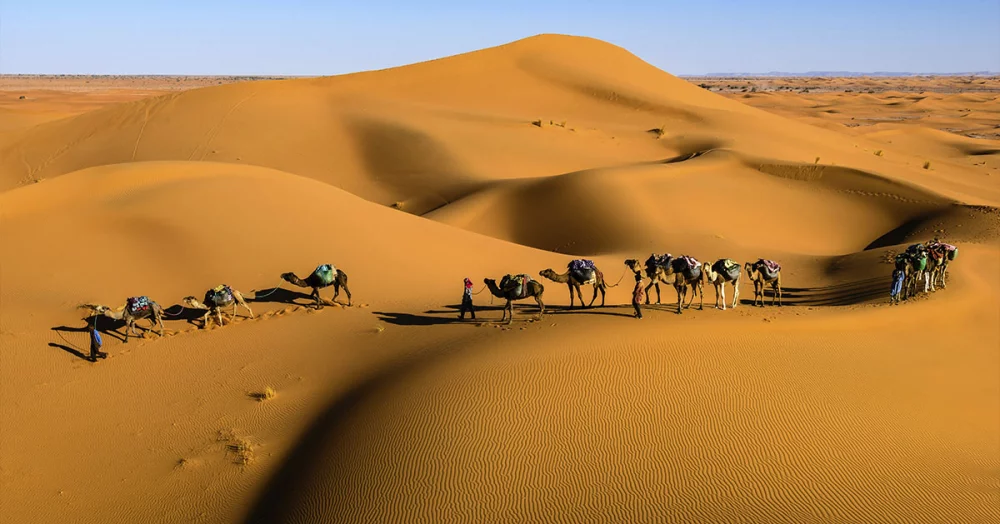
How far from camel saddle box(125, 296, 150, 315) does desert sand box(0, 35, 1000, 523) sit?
2.09ft

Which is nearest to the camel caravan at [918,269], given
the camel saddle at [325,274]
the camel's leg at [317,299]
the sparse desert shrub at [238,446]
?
the camel saddle at [325,274]

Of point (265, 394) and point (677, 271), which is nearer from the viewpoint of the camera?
point (265, 394)

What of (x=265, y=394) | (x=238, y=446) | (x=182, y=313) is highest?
(x=182, y=313)

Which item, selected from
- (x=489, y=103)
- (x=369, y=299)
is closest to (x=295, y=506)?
(x=369, y=299)

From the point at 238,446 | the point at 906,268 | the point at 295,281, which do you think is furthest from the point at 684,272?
the point at 238,446

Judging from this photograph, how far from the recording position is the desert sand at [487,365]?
8023 mm

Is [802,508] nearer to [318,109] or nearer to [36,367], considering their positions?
[36,367]

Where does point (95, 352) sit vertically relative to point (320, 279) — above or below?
below

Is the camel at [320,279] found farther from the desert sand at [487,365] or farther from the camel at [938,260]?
the camel at [938,260]

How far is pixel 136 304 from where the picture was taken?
12234 millimetres

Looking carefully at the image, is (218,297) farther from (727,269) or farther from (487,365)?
(727,269)

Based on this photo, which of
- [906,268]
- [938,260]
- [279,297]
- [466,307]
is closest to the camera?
[466,307]

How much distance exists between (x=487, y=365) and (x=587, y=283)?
12.7ft

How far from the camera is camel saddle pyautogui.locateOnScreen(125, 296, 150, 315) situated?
12184 mm
